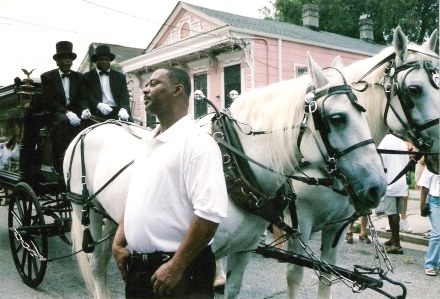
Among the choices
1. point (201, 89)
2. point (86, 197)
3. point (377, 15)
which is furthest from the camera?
point (377, 15)

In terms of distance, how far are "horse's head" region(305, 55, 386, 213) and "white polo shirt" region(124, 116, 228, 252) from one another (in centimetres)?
99

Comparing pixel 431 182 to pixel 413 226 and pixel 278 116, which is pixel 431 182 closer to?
pixel 413 226

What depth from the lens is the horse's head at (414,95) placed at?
3.47 metres

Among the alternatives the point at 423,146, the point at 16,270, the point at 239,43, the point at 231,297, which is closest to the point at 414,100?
the point at 423,146

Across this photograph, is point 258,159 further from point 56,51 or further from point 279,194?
point 56,51

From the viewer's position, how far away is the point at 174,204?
196 cm

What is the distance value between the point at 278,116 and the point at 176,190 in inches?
47.0

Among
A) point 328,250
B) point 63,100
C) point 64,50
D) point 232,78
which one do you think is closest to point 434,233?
point 328,250

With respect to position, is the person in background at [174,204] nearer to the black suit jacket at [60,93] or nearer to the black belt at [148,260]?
the black belt at [148,260]

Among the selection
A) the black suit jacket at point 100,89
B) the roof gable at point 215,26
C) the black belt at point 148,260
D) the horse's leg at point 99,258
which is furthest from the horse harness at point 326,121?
the roof gable at point 215,26

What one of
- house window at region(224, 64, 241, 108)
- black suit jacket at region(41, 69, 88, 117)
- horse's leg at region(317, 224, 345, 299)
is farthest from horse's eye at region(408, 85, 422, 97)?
house window at region(224, 64, 241, 108)

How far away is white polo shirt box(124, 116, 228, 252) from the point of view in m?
1.88

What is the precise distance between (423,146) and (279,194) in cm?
142

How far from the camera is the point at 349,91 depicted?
109 inches
